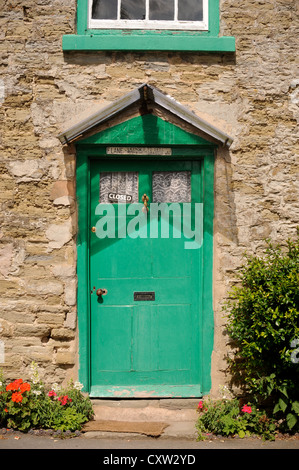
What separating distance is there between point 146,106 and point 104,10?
1177mm

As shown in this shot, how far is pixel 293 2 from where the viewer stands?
14.6 ft

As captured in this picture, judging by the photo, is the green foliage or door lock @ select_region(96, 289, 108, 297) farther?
door lock @ select_region(96, 289, 108, 297)

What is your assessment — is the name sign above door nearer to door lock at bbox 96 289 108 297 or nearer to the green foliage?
door lock at bbox 96 289 108 297

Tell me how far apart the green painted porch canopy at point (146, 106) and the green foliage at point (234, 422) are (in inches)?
99.1

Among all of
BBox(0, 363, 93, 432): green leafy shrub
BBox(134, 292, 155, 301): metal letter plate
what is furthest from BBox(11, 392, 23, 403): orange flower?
BBox(134, 292, 155, 301): metal letter plate

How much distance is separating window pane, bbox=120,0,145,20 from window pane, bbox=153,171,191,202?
5.35 ft

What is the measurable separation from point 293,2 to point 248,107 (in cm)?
116

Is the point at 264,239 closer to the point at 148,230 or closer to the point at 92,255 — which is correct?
the point at 148,230

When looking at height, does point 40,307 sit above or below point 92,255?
below

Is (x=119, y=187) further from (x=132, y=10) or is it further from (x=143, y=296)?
(x=132, y=10)

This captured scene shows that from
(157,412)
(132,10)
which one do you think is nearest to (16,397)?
(157,412)

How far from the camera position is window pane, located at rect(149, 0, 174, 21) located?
4.60 m
